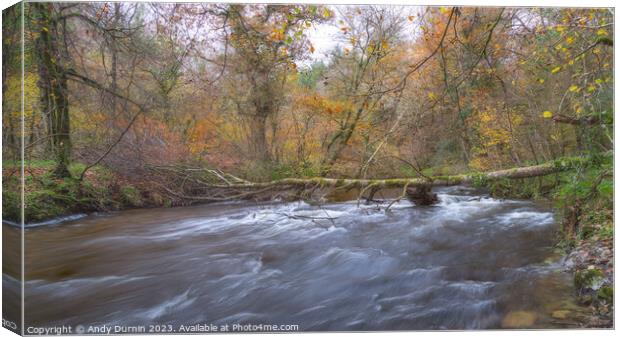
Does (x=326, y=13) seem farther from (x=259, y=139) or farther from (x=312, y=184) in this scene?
(x=312, y=184)

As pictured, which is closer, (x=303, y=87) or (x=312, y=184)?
(x=303, y=87)

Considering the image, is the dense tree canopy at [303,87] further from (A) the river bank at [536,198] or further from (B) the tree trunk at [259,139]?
(A) the river bank at [536,198]

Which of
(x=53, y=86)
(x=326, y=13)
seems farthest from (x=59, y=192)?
(x=326, y=13)

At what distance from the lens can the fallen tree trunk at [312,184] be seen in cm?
375

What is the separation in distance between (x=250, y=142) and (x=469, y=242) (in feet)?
7.92

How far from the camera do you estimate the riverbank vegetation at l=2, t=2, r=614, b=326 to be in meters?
3.22

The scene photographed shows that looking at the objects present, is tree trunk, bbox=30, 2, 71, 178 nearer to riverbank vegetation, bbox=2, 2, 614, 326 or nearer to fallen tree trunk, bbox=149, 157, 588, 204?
riverbank vegetation, bbox=2, 2, 614, 326

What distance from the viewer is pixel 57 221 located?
3.28 metres

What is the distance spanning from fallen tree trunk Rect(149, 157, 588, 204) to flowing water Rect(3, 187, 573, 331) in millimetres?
166

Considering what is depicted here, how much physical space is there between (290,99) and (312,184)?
89cm

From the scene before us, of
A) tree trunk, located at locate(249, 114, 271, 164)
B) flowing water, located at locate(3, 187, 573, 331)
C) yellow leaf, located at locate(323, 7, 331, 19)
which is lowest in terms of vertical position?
flowing water, located at locate(3, 187, 573, 331)

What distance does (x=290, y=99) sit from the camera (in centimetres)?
370

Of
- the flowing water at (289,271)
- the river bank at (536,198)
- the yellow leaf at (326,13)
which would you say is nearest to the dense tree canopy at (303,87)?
the yellow leaf at (326,13)

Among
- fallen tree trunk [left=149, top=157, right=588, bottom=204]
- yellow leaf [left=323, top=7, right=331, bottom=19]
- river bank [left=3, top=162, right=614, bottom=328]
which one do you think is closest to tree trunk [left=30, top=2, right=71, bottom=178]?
river bank [left=3, top=162, right=614, bottom=328]
